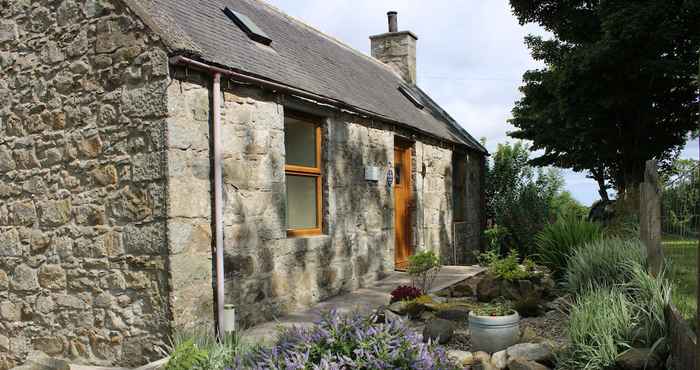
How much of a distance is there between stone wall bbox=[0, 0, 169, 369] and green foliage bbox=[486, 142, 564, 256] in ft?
23.4

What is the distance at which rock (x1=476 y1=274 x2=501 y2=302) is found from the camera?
6.52m

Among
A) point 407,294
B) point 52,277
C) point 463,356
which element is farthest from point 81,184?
point 463,356

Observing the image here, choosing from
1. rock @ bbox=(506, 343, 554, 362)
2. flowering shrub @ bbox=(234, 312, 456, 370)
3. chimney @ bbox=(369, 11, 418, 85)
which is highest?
chimney @ bbox=(369, 11, 418, 85)

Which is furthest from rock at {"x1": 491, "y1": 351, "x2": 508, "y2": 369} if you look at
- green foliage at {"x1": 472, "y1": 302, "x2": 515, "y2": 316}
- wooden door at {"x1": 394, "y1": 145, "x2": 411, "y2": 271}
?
wooden door at {"x1": 394, "y1": 145, "x2": 411, "y2": 271}

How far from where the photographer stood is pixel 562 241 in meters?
7.40

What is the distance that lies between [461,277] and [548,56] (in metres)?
9.23

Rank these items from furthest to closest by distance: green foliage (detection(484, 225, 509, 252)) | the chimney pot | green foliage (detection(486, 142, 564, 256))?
the chimney pot
green foliage (detection(486, 142, 564, 256))
green foliage (detection(484, 225, 509, 252))

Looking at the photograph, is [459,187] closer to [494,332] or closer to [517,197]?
[517,197]

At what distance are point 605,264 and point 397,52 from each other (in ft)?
37.7

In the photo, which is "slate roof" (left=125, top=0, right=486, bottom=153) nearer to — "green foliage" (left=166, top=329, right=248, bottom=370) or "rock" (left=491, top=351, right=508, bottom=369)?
"green foliage" (left=166, top=329, right=248, bottom=370)

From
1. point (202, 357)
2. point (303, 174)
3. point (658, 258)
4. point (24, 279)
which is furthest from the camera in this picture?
point (303, 174)

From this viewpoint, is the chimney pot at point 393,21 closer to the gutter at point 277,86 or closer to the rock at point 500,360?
the gutter at point 277,86

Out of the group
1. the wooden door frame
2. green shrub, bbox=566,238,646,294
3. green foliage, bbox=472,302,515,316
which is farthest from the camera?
the wooden door frame

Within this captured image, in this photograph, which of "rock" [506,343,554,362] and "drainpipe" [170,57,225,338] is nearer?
"rock" [506,343,554,362]
